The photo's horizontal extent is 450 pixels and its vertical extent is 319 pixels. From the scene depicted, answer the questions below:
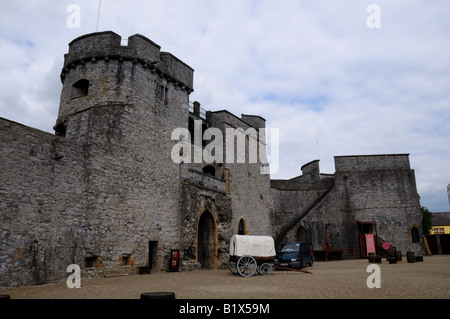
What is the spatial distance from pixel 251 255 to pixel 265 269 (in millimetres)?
834

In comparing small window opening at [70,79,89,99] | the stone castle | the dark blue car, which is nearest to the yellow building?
the stone castle

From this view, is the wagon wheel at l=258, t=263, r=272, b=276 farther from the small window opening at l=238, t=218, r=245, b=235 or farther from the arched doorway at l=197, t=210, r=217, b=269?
the small window opening at l=238, t=218, r=245, b=235

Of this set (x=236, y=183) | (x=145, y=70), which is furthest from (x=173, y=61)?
(x=236, y=183)

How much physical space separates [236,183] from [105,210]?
1014cm

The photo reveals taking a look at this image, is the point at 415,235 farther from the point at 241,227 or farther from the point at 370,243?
the point at 241,227

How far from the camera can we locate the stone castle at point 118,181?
32.3ft

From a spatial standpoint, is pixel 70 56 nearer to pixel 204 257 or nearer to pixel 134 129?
pixel 134 129

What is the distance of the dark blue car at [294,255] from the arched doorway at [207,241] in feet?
12.0

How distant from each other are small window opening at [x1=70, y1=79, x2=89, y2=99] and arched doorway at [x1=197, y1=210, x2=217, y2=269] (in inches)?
341

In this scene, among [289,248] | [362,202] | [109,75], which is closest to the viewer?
[109,75]

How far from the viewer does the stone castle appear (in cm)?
984

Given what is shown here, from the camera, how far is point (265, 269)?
43.4ft

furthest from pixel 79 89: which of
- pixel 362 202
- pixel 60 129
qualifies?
pixel 362 202

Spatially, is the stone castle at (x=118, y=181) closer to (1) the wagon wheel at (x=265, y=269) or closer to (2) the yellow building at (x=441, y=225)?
(1) the wagon wheel at (x=265, y=269)
